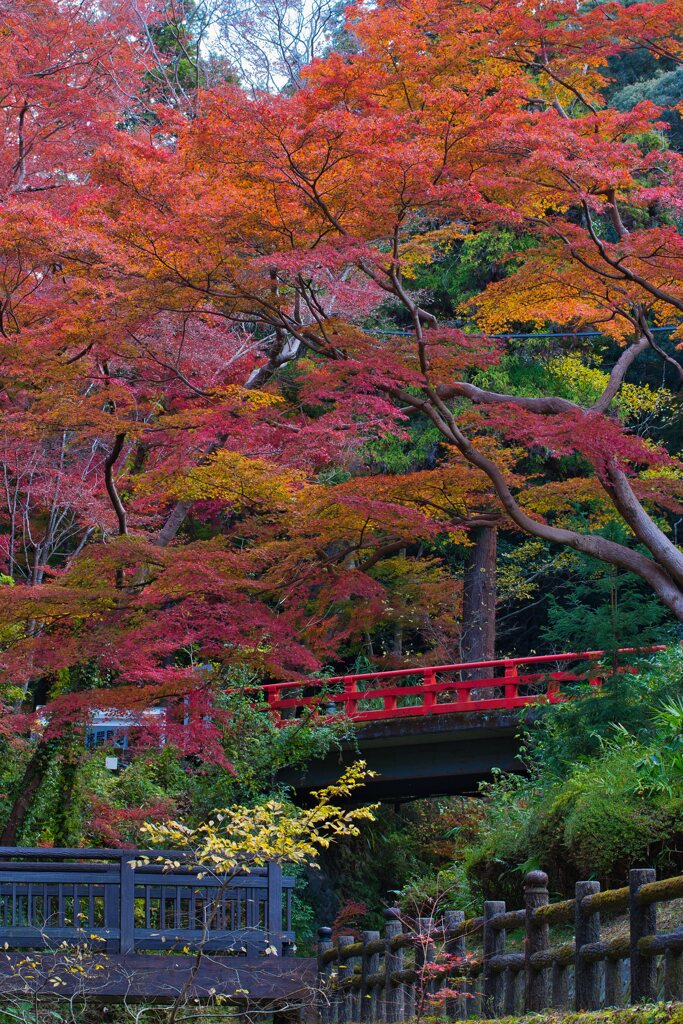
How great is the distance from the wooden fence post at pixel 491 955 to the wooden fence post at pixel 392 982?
1.24m

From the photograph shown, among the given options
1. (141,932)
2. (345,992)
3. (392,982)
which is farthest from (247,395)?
(392,982)

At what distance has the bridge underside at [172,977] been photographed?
328 inches

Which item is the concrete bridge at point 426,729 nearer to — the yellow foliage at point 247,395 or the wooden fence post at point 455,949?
the yellow foliage at point 247,395

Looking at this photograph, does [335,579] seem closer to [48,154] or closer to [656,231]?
[656,231]

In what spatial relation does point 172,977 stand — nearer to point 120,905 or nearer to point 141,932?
point 141,932

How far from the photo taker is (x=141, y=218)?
34.6 feet

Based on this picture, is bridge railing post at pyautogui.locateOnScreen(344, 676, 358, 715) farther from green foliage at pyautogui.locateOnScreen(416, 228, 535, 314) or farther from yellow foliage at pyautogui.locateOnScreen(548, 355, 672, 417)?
green foliage at pyautogui.locateOnScreen(416, 228, 535, 314)

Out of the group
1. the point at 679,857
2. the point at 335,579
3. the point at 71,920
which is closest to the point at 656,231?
the point at 335,579

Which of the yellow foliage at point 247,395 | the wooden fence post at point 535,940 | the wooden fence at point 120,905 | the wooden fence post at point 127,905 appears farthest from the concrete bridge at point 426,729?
the wooden fence post at point 535,940

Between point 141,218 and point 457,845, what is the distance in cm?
1050

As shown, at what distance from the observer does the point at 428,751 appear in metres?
17.5

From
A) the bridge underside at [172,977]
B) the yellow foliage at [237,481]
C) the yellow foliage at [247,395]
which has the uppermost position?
the yellow foliage at [247,395]

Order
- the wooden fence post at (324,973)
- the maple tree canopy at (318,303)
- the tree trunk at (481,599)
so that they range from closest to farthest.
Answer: the wooden fence post at (324,973)
the maple tree canopy at (318,303)
the tree trunk at (481,599)

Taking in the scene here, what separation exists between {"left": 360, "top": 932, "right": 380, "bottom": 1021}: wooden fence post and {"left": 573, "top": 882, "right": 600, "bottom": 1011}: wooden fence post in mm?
3353
